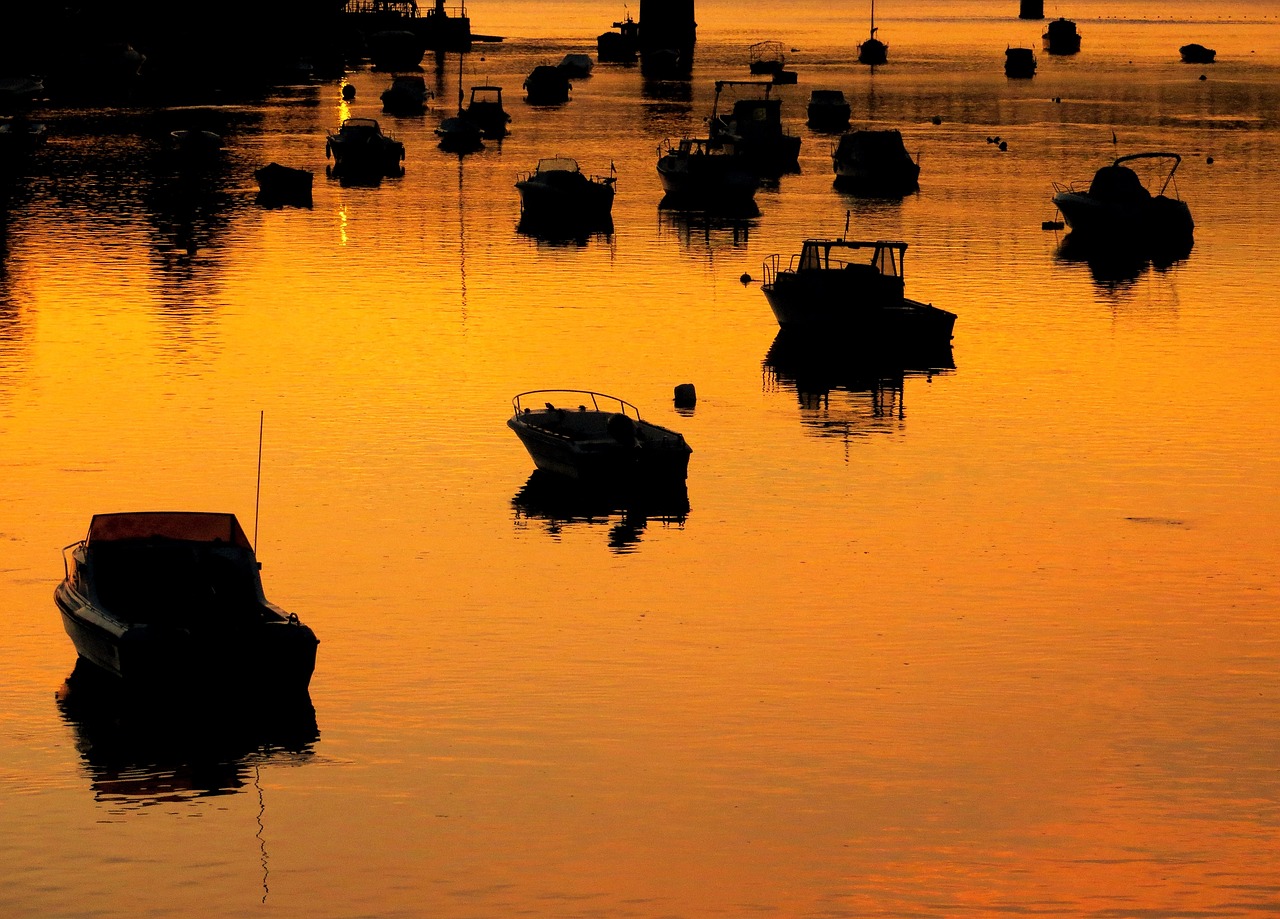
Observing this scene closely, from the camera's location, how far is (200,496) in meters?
47.6

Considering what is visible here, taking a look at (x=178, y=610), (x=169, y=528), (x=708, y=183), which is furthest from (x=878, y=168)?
(x=178, y=610)

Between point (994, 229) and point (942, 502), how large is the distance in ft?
189

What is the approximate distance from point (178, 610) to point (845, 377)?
35166 millimetres

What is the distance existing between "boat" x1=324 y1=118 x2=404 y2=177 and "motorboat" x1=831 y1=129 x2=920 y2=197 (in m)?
26.7

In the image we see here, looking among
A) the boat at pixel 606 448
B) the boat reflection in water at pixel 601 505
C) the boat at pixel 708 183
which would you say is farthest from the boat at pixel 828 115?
the boat reflection in water at pixel 601 505

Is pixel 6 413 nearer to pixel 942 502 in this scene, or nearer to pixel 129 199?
pixel 942 502

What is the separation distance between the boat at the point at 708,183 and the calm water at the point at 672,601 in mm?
20843

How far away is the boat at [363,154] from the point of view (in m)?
129

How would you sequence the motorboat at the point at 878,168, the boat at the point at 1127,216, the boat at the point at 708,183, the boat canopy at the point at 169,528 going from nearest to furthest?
1. the boat canopy at the point at 169,528
2. the boat at the point at 1127,216
3. the boat at the point at 708,183
4. the motorboat at the point at 878,168

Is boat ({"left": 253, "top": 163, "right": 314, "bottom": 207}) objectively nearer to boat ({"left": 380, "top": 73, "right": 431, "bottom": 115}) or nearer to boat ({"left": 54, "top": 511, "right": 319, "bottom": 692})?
boat ({"left": 380, "top": 73, "right": 431, "bottom": 115})

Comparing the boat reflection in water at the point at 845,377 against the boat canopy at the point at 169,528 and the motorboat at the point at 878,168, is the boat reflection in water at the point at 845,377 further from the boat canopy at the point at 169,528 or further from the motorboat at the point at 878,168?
the motorboat at the point at 878,168

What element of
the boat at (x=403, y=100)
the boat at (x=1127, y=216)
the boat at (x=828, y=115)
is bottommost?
the boat at (x=1127, y=216)

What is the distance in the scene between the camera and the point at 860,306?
2726 inches

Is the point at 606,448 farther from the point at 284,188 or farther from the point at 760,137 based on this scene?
the point at 760,137
